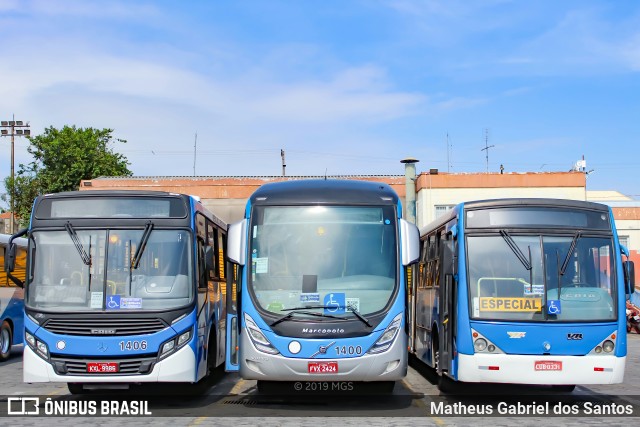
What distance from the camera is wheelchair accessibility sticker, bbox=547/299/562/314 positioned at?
11.7 meters

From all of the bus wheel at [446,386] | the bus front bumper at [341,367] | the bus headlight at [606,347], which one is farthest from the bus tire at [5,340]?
the bus headlight at [606,347]

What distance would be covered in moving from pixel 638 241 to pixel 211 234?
3534 centimetres

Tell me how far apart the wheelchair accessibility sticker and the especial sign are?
0.12m

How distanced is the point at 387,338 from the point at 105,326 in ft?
12.8

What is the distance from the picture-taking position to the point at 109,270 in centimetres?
1176

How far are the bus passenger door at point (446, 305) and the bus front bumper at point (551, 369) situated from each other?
3.31 ft

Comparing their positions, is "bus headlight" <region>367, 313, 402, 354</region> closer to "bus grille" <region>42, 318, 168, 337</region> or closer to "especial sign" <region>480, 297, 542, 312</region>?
"especial sign" <region>480, 297, 542, 312</region>

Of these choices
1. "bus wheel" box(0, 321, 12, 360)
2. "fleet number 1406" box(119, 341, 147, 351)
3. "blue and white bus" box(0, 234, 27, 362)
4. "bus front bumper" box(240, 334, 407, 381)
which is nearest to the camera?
"bus front bumper" box(240, 334, 407, 381)

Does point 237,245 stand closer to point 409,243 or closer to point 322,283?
point 322,283

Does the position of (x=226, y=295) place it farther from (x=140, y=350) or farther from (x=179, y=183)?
(x=179, y=183)

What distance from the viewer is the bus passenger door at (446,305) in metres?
12.2

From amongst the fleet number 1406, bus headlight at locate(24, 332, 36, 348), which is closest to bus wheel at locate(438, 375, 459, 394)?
the fleet number 1406
